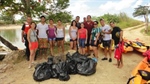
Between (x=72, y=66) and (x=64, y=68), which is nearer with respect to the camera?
(x=64, y=68)

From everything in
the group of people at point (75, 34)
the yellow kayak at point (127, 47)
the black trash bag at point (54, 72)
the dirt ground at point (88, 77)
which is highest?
the group of people at point (75, 34)

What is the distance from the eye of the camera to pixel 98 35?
24.5ft

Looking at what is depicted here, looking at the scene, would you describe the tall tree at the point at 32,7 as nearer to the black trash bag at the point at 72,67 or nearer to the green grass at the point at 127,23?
the black trash bag at the point at 72,67

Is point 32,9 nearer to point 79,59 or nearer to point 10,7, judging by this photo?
point 10,7

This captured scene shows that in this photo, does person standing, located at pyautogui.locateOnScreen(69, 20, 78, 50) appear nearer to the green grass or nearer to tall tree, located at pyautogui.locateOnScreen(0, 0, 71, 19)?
tall tree, located at pyautogui.locateOnScreen(0, 0, 71, 19)

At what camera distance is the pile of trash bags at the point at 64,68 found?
6094 mm

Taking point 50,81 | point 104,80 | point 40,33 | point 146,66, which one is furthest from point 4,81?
point 146,66

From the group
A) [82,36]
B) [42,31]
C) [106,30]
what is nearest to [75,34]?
[82,36]

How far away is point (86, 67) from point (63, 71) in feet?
2.59

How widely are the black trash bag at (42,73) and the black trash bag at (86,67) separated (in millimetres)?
979

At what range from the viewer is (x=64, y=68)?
629cm

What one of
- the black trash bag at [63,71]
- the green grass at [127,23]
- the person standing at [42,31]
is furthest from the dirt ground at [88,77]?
the green grass at [127,23]

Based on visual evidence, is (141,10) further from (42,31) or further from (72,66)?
(72,66)

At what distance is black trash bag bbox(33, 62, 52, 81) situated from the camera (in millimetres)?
6043
